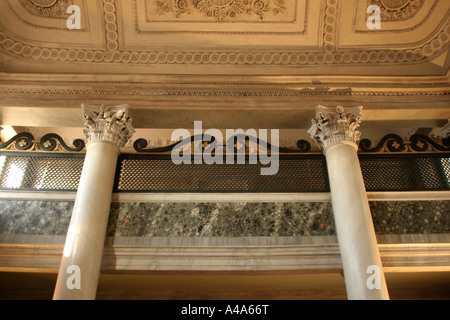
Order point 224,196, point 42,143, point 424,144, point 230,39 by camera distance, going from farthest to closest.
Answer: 1. point 230,39
2. point 424,144
3. point 42,143
4. point 224,196

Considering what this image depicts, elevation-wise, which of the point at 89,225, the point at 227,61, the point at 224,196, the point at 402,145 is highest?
the point at 227,61

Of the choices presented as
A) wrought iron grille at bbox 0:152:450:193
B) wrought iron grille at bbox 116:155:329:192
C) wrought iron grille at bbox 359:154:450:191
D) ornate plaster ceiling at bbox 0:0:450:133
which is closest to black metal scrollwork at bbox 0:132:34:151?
wrought iron grille at bbox 0:152:450:193

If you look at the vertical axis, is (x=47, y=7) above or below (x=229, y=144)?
above

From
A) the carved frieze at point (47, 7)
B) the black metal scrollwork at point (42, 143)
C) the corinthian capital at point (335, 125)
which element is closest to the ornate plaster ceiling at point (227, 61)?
the carved frieze at point (47, 7)

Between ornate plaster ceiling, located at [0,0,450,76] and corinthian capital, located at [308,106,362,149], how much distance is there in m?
0.97

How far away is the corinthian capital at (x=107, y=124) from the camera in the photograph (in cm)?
528

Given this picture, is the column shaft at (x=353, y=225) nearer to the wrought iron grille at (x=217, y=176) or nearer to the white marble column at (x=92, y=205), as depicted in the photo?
the wrought iron grille at (x=217, y=176)

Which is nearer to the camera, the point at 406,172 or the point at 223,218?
the point at 223,218

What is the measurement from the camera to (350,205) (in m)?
4.67

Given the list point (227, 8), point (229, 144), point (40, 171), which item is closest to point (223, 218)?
point (229, 144)

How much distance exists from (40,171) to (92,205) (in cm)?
140

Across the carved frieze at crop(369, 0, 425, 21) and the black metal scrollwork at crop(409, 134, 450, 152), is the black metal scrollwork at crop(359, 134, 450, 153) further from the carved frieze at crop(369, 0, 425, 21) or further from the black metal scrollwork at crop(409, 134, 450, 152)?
the carved frieze at crop(369, 0, 425, 21)

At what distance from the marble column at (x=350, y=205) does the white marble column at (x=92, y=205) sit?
114 inches

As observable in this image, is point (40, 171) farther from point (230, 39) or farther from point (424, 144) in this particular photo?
point (424, 144)
